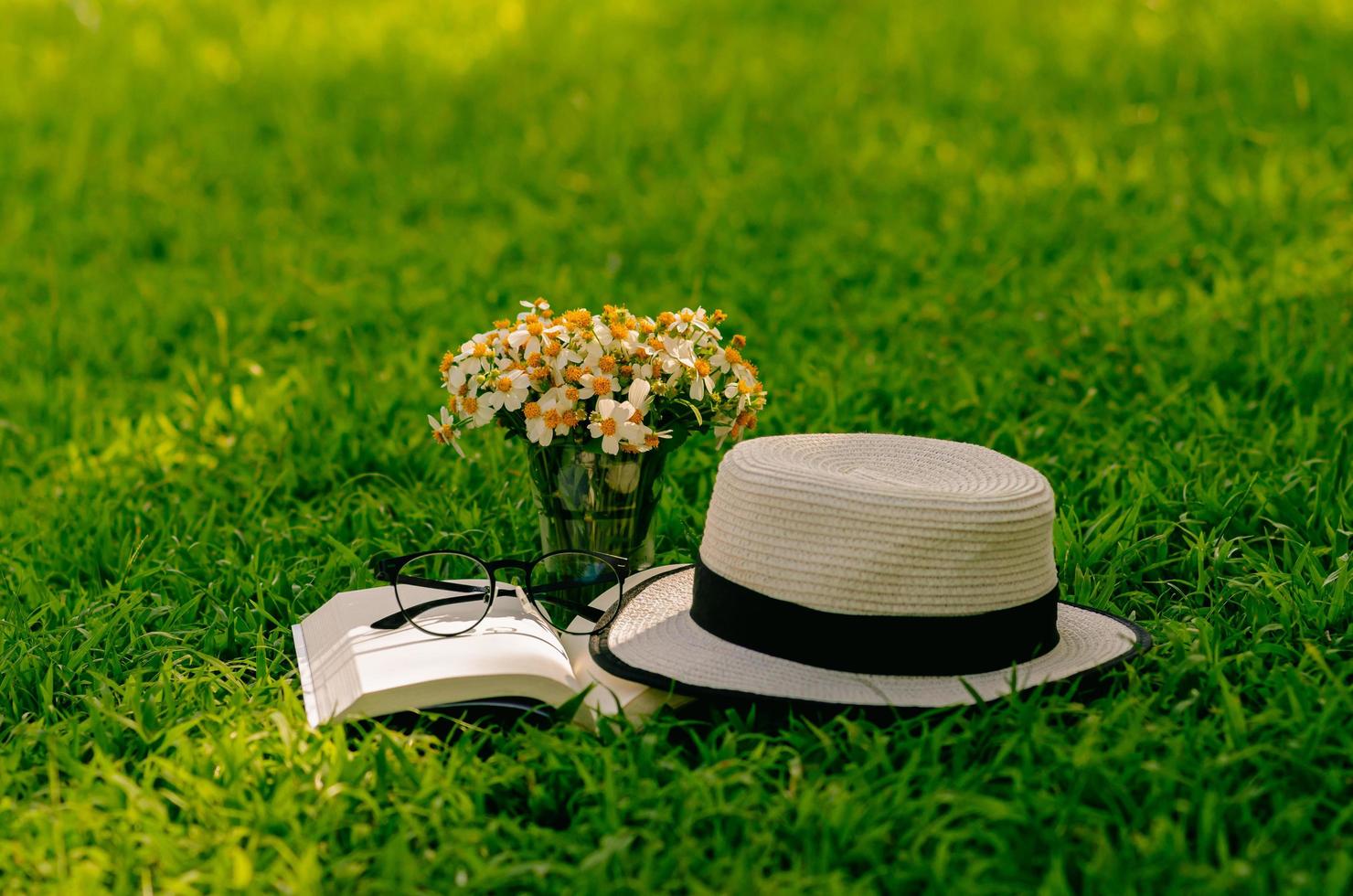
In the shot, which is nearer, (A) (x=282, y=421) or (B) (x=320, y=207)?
(A) (x=282, y=421)

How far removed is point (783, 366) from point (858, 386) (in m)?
0.38

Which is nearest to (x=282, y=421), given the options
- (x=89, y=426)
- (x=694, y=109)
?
(x=89, y=426)

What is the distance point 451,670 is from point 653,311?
312 centimetres

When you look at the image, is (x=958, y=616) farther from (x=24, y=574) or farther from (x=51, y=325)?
(x=51, y=325)

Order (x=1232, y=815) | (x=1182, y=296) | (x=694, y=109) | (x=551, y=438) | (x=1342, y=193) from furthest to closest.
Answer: (x=694, y=109) < (x=1342, y=193) < (x=1182, y=296) < (x=551, y=438) < (x=1232, y=815)

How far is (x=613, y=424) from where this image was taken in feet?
8.66

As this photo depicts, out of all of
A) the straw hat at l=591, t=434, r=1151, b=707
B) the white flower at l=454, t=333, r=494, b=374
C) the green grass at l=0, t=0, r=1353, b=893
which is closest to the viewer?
the green grass at l=0, t=0, r=1353, b=893

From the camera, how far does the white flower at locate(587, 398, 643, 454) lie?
2.63 meters

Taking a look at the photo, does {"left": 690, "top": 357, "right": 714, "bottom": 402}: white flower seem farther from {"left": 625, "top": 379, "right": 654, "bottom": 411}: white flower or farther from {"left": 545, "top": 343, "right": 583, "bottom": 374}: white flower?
{"left": 545, "top": 343, "right": 583, "bottom": 374}: white flower

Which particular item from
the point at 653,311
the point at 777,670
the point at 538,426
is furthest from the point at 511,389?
the point at 653,311

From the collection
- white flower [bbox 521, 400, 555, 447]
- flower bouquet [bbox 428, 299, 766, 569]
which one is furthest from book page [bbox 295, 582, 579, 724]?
white flower [bbox 521, 400, 555, 447]

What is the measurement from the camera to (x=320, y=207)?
6871 mm

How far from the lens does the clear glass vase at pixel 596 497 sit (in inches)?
109

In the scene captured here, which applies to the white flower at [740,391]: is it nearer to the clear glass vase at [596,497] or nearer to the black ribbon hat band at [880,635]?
the clear glass vase at [596,497]
